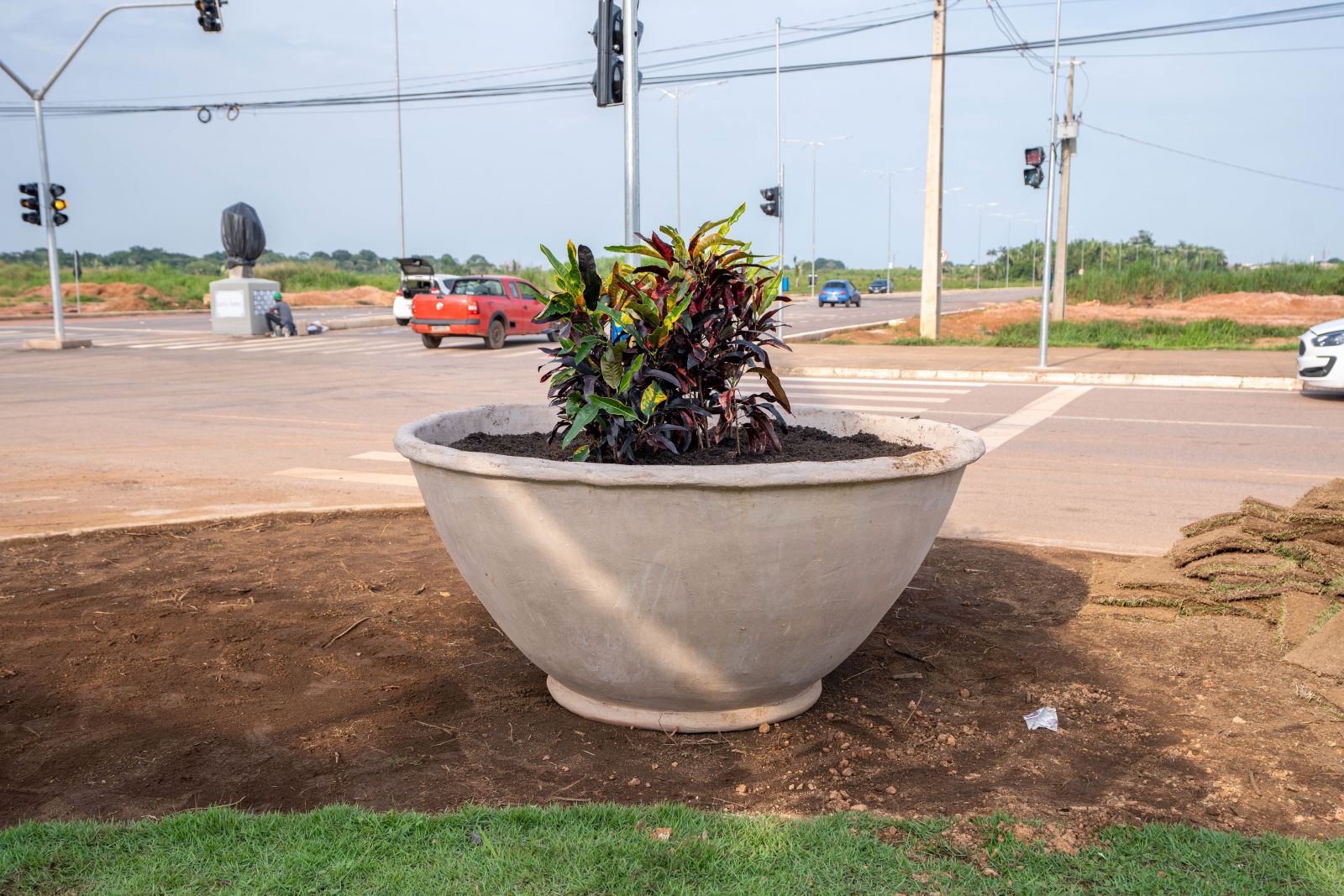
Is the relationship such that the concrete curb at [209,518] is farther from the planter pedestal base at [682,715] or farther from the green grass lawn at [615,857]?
the green grass lawn at [615,857]

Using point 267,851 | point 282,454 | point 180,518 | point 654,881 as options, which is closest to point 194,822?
point 267,851

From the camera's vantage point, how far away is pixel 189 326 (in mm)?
35062

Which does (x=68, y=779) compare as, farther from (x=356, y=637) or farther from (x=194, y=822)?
(x=356, y=637)

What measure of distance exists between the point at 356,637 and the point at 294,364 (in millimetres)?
16821

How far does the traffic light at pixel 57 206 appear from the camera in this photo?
2530 cm

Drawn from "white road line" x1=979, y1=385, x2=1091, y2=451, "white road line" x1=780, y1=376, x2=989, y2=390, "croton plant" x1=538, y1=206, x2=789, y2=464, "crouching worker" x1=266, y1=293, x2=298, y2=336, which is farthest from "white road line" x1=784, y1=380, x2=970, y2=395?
"crouching worker" x1=266, y1=293, x2=298, y2=336

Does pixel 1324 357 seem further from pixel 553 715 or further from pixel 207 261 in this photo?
pixel 207 261

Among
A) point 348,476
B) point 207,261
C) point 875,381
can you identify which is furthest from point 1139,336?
point 207,261

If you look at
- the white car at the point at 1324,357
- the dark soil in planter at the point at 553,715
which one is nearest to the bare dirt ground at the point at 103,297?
the white car at the point at 1324,357

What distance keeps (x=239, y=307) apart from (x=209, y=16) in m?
8.61

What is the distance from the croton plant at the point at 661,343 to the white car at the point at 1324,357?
506 inches

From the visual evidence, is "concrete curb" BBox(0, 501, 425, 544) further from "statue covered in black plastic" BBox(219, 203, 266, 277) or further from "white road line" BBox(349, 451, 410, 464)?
"statue covered in black plastic" BBox(219, 203, 266, 277)

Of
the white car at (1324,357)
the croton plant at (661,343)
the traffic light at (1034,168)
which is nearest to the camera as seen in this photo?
the croton plant at (661,343)

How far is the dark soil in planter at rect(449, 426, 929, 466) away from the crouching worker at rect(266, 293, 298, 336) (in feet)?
85.6
